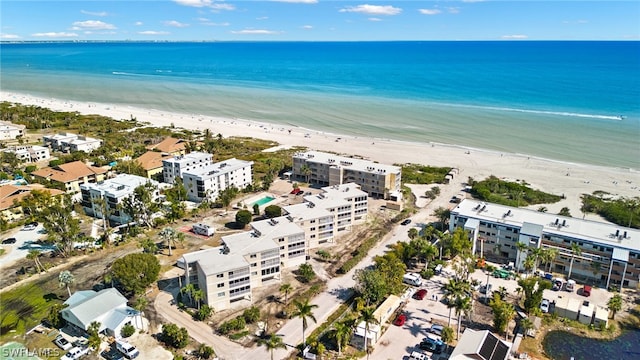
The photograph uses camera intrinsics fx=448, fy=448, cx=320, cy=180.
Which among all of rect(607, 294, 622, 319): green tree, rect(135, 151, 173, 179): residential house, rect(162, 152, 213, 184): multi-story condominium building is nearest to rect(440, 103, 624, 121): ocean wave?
rect(162, 152, 213, 184): multi-story condominium building

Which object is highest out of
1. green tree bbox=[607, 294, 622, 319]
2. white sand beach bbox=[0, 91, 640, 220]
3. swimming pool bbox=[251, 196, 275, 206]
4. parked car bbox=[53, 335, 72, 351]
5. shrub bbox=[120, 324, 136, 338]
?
white sand beach bbox=[0, 91, 640, 220]

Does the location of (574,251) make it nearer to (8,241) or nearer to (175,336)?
(175,336)

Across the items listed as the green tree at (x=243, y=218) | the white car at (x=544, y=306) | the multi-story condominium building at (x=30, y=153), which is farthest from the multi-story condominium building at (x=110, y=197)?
the white car at (x=544, y=306)

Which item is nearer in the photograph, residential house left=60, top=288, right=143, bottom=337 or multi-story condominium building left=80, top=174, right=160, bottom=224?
residential house left=60, top=288, right=143, bottom=337

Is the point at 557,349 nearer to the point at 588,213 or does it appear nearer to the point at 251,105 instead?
the point at 588,213

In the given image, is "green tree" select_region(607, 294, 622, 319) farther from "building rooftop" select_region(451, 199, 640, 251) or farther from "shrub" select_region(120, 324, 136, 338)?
"shrub" select_region(120, 324, 136, 338)

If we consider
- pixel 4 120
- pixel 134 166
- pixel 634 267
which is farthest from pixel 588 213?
pixel 4 120
